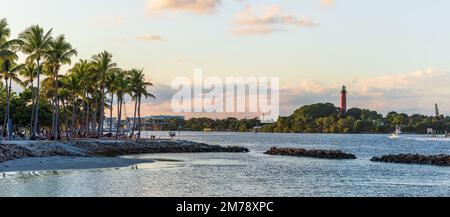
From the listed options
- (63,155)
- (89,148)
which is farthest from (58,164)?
(89,148)

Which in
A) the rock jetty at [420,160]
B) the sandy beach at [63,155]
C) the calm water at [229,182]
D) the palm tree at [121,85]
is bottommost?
the calm water at [229,182]

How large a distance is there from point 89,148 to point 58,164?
25.0 m

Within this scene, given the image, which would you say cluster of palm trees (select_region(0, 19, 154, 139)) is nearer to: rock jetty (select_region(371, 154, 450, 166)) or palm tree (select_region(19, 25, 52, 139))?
palm tree (select_region(19, 25, 52, 139))

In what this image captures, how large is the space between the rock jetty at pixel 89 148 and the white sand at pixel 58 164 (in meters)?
2.23

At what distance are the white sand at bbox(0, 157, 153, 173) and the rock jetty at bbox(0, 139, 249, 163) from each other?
2228mm

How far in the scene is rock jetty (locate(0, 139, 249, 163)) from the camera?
63625mm

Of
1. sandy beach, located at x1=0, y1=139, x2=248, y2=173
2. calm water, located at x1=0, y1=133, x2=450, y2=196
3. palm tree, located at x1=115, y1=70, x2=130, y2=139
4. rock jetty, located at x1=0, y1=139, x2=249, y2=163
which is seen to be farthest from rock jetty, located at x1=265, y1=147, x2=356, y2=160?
palm tree, located at x1=115, y1=70, x2=130, y2=139

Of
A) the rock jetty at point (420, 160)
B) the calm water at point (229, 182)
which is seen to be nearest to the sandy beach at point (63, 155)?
the calm water at point (229, 182)

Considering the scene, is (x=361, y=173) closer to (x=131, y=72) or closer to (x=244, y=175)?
(x=244, y=175)

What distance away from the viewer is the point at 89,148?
82938 millimetres

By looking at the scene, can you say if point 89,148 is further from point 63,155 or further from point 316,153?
point 316,153

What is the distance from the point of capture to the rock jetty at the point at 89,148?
63625mm

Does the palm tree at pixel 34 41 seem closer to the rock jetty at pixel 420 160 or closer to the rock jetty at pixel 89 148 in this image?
the rock jetty at pixel 89 148
